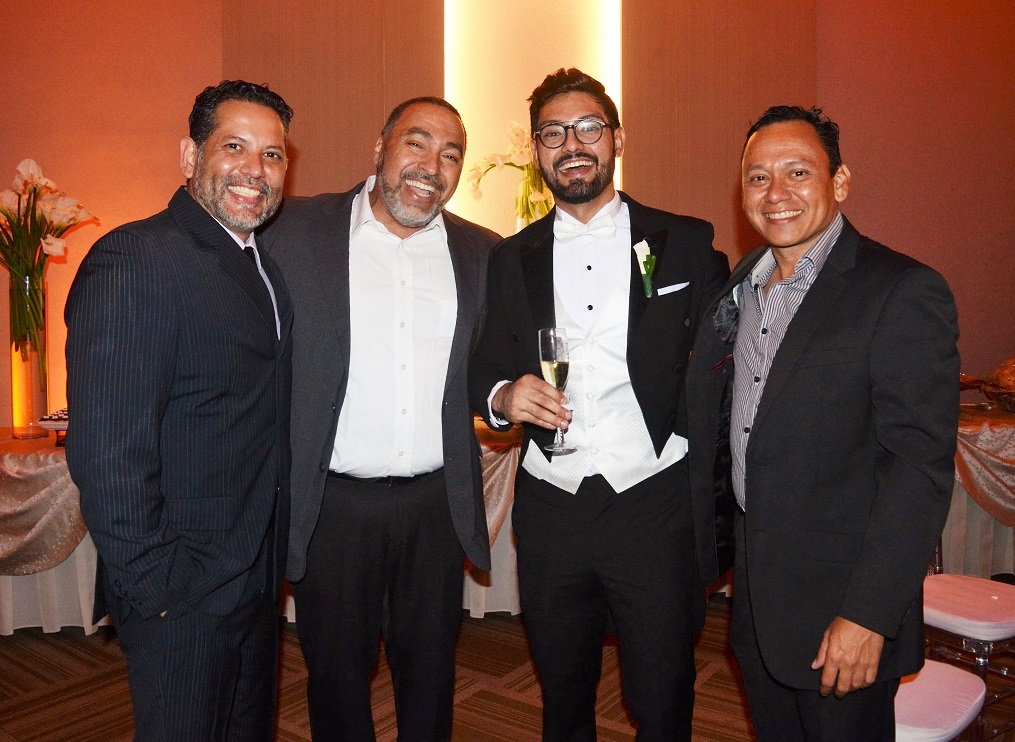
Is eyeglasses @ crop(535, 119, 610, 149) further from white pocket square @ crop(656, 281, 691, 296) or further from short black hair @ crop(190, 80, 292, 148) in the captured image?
short black hair @ crop(190, 80, 292, 148)

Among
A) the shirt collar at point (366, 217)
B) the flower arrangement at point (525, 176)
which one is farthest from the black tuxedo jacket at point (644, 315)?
the flower arrangement at point (525, 176)

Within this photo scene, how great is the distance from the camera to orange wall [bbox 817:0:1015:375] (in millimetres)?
5668

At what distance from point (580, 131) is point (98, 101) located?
3599mm

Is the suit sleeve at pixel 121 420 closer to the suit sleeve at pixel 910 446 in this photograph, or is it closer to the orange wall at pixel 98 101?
the suit sleeve at pixel 910 446

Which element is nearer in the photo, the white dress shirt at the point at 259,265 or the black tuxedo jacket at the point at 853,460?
the black tuxedo jacket at the point at 853,460

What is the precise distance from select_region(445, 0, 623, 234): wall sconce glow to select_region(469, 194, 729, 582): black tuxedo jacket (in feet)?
9.25

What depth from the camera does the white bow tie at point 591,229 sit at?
7.68 feet

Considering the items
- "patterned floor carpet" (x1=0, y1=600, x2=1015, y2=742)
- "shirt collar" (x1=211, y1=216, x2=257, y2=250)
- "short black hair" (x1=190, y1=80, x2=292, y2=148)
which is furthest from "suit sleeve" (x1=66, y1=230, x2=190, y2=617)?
"patterned floor carpet" (x1=0, y1=600, x2=1015, y2=742)

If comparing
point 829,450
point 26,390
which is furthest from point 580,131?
point 26,390

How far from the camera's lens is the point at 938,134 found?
5.72 m

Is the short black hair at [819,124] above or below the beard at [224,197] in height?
above

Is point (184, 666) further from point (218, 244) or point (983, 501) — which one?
point (983, 501)

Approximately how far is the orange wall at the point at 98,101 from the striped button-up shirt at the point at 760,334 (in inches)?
159

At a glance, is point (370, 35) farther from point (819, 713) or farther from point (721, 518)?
point (819, 713)
